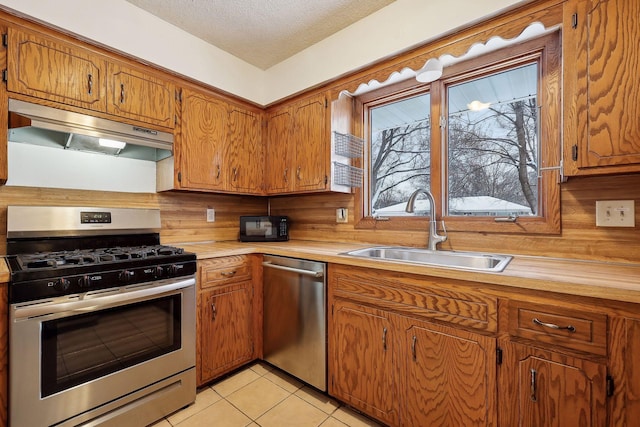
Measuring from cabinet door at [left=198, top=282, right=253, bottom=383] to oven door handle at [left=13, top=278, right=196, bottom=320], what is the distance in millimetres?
290

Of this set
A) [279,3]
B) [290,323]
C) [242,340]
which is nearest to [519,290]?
[290,323]

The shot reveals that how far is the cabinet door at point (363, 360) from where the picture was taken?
58.4 inches

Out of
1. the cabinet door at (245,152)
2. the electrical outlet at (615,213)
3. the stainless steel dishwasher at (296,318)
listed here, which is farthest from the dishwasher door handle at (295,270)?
the electrical outlet at (615,213)

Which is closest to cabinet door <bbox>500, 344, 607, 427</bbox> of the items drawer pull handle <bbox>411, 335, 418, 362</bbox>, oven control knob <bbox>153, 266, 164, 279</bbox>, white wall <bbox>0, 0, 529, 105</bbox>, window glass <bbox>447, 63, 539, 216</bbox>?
drawer pull handle <bbox>411, 335, 418, 362</bbox>

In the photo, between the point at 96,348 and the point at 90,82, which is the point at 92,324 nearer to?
the point at 96,348

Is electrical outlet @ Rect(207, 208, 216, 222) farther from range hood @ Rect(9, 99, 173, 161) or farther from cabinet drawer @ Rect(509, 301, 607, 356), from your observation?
cabinet drawer @ Rect(509, 301, 607, 356)

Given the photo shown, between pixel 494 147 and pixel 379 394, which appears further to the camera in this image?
pixel 494 147

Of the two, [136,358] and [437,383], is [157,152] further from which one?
[437,383]

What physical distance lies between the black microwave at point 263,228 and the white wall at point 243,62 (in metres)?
1.04

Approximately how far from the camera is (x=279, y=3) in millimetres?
1825

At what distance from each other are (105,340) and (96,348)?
0.15 feet

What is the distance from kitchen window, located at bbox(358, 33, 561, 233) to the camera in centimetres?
161

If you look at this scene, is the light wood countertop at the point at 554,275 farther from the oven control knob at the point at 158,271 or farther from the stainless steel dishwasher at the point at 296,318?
the oven control knob at the point at 158,271

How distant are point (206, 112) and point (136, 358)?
1.69 metres
